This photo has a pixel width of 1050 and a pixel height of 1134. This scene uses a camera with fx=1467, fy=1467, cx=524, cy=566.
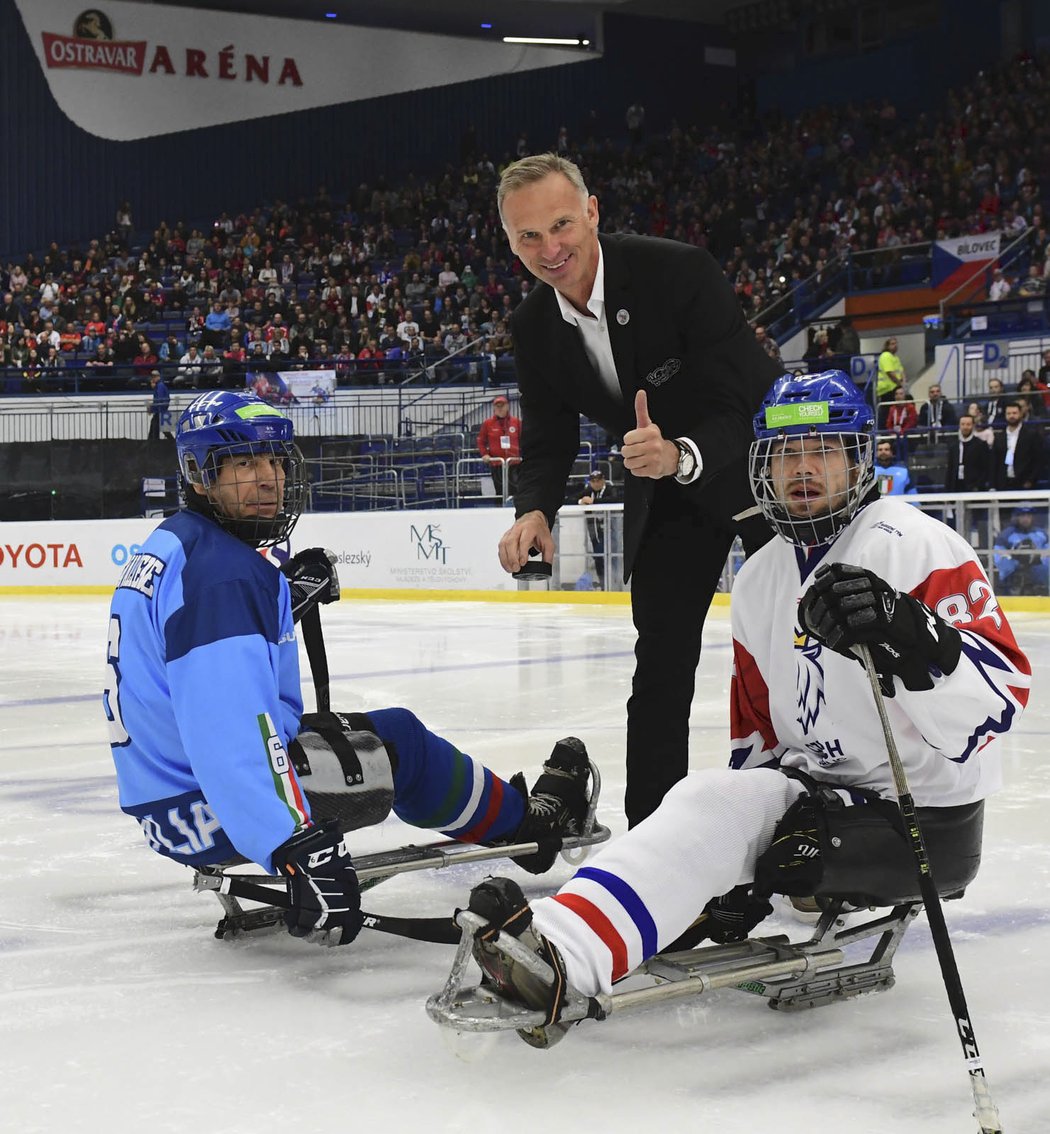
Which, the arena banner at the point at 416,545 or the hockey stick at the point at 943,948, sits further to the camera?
the arena banner at the point at 416,545

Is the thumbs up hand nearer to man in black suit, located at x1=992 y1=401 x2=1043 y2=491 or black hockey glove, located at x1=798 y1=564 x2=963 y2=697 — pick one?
black hockey glove, located at x1=798 y1=564 x2=963 y2=697

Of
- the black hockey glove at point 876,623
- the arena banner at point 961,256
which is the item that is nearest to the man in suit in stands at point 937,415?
the arena banner at point 961,256

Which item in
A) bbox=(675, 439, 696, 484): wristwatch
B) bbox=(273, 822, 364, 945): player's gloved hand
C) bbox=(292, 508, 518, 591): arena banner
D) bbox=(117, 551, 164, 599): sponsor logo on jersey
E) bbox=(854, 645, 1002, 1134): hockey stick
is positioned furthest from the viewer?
bbox=(292, 508, 518, 591): arena banner

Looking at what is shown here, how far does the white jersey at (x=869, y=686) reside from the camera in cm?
189

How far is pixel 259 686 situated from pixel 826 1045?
36.3 inches

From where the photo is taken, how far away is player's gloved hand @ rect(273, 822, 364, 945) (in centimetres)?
204

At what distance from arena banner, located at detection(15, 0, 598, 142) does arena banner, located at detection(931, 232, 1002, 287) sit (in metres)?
9.81

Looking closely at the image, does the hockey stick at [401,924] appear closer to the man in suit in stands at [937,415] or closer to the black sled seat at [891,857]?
the black sled seat at [891,857]

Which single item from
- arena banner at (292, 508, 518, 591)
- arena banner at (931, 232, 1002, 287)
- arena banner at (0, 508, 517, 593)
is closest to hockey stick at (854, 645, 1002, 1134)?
arena banner at (0, 508, 517, 593)

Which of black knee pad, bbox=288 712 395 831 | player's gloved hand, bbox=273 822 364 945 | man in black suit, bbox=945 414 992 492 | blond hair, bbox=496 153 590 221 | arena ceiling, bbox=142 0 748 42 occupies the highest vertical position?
arena ceiling, bbox=142 0 748 42

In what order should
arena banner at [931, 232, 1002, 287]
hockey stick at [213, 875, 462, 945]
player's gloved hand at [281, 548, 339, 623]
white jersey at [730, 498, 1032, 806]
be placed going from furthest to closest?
arena banner at [931, 232, 1002, 287]
player's gloved hand at [281, 548, 339, 623]
hockey stick at [213, 875, 462, 945]
white jersey at [730, 498, 1032, 806]

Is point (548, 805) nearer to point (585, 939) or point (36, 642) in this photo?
point (585, 939)

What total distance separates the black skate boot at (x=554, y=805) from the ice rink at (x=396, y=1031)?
0.13 m

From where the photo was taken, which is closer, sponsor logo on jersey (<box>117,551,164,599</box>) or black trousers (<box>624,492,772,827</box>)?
sponsor logo on jersey (<box>117,551,164,599</box>)
